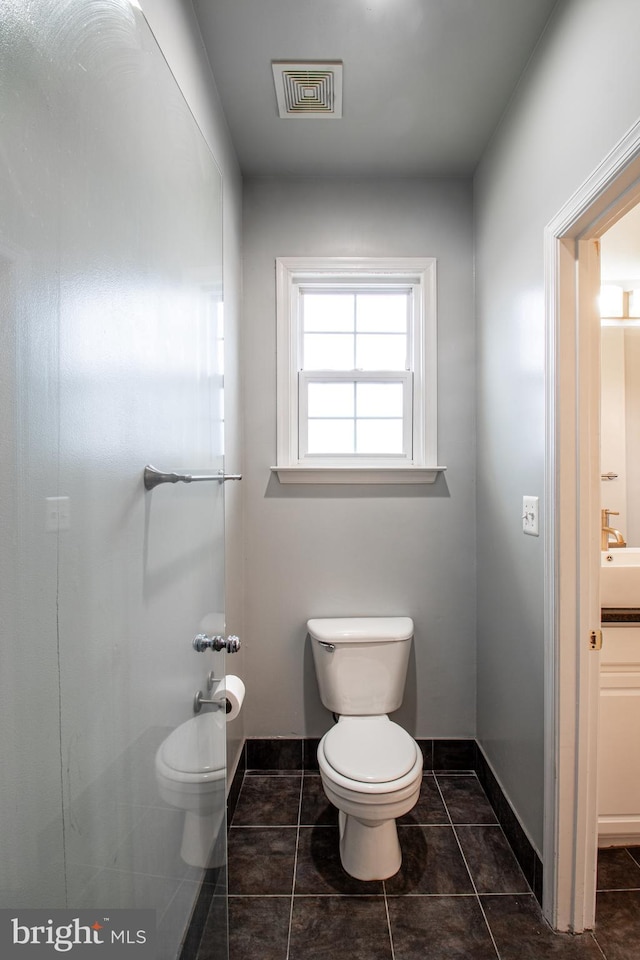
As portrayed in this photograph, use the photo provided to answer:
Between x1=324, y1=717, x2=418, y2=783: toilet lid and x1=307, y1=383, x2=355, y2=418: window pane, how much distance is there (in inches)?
50.9

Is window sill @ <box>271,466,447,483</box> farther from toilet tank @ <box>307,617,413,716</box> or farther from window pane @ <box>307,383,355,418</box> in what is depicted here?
toilet tank @ <box>307,617,413,716</box>

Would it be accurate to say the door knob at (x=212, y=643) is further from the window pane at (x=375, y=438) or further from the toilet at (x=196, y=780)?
the window pane at (x=375, y=438)

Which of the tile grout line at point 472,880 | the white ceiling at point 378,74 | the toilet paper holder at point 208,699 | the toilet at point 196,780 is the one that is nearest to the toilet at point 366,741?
the tile grout line at point 472,880

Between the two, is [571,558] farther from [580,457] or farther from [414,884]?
[414,884]

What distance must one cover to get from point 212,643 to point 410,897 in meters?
1.14

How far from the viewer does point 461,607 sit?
2.22 m

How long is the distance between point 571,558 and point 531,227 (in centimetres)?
106

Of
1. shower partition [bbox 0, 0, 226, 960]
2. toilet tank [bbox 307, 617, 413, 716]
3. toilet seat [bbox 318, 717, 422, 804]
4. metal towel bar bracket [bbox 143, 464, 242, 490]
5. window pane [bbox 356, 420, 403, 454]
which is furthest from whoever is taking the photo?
window pane [bbox 356, 420, 403, 454]

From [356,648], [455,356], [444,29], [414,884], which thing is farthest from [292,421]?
[414,884]

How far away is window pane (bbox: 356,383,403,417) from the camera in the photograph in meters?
2.27

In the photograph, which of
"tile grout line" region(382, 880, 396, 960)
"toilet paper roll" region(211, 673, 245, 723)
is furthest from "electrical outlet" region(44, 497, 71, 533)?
"tile grout line" region(382, 880, 396, 960)

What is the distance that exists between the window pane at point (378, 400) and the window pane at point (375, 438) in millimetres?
42

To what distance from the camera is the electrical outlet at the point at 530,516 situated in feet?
5.12

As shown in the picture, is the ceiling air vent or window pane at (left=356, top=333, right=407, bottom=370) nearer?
the ceiling air vent
